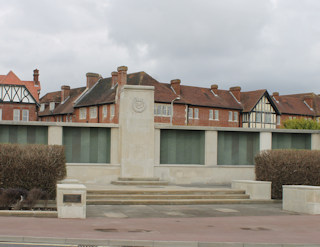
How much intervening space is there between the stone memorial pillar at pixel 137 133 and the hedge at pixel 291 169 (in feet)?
18.6

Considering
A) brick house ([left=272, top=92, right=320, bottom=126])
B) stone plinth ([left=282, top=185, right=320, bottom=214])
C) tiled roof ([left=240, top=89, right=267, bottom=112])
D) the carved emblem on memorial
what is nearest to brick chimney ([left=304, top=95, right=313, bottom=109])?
brick house ([left=272, top=92, right=320, bottom=126])

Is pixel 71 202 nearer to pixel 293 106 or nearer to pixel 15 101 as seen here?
pixel 15 101

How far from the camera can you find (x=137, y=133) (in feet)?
68.4

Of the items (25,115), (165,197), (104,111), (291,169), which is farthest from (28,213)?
(104,111)

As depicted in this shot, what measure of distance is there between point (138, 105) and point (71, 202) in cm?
873

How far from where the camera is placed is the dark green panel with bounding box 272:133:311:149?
2356 cm

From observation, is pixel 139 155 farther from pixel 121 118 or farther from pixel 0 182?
pixel 0 182

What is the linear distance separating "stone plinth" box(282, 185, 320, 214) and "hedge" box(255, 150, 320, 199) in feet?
6.16

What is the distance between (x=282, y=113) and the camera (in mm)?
88125

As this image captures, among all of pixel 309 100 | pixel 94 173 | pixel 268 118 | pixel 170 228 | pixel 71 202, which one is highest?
pixel 309 100

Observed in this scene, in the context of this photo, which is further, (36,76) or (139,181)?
(36,76)

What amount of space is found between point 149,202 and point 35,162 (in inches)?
165

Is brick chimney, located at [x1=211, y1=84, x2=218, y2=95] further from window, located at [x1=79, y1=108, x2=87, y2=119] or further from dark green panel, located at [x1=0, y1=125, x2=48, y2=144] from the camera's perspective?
dark green panel, located at [x1=0, y1=125, x2=48, y2=144]

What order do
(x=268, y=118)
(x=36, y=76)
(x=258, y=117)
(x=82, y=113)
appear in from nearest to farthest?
(x=82, y=113), (x=36, y=76), (x=258, y=117), (x=268, y=118)
